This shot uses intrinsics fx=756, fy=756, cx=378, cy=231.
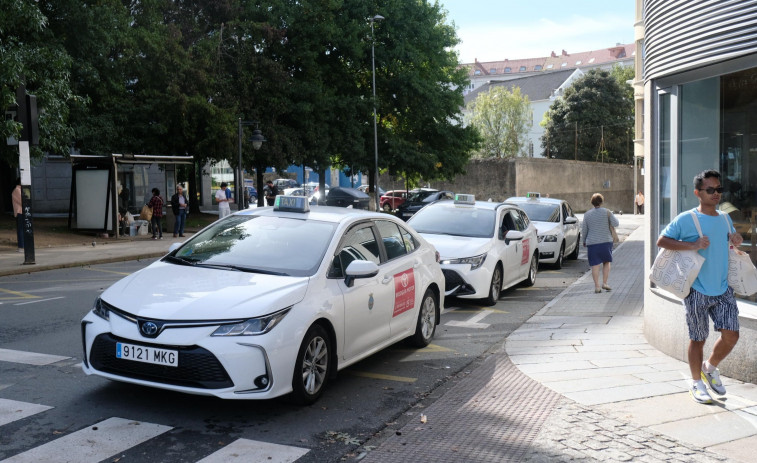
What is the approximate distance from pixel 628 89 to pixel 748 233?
71.3 m

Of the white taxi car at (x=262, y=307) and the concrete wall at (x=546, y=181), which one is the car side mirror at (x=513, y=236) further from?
the concrete wall at (x=546, y=181)

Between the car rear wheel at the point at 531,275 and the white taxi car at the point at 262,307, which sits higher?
the white taxi car at the point at 262,307

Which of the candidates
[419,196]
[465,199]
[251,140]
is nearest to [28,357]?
[465,199]

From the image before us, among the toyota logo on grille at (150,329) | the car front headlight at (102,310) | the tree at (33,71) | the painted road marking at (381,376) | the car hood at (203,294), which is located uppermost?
the tree at (33,71)

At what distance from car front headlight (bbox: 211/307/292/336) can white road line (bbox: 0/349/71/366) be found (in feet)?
8.40

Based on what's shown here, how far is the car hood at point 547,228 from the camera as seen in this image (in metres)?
16.8

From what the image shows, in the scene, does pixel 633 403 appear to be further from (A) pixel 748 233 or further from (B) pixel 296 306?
(B) pixel 296 306

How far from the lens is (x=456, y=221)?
1252 cm

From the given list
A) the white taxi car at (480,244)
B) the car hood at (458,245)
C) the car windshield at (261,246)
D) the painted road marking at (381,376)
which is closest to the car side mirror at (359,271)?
the car windshield at (261,246)

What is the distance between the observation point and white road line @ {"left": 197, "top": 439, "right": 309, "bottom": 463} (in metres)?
4.58

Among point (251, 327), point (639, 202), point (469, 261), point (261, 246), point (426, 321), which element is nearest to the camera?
point (251, 327)

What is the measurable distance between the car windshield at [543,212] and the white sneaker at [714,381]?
469 inches

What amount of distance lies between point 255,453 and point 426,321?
3.61m

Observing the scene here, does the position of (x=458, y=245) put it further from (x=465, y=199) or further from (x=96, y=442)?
(x=96, y=442)
